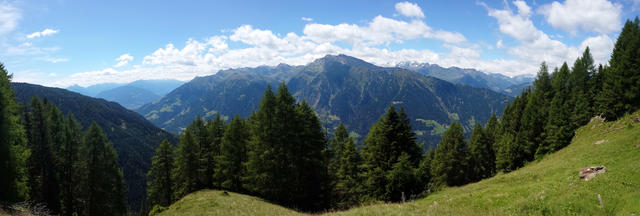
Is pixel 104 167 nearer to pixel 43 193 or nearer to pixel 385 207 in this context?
pixel 43 193

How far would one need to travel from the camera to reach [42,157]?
3862cm

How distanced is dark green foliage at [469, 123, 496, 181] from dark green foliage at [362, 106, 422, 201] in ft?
101

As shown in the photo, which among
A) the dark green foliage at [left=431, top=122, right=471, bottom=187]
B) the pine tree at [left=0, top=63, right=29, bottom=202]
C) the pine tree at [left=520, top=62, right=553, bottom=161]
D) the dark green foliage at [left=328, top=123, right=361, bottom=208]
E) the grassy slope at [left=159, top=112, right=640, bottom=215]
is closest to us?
the grassy slope at [left=159, top=112, right=640, bottom=215]

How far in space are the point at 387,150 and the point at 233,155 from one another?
2083 centimetres

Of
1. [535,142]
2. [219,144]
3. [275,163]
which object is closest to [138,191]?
[219,144]

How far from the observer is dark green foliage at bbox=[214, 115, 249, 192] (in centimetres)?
3738

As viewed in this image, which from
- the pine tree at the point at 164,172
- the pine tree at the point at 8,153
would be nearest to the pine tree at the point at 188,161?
the pine tree at the point at 164,172

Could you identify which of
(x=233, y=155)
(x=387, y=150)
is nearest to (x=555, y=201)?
(x=387, y=150)

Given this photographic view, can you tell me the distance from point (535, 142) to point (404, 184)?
3427cm

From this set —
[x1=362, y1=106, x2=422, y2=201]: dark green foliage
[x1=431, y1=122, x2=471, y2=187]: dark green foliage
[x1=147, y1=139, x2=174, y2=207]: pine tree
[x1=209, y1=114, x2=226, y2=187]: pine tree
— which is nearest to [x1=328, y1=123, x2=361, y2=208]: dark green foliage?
[x1=362, y1=106, x2=422, y2=201]: dark green foliage

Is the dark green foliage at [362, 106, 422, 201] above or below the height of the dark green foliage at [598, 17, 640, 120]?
below

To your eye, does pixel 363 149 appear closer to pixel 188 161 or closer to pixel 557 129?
pixel 188 161

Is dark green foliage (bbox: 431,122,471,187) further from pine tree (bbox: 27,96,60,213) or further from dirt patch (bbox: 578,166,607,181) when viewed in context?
pine tree (bbox: 27,96,60,213)

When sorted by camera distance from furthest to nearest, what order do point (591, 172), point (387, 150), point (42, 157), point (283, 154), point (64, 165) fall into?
point (64, 165) → point (42, 157) → point (387, 150) → point (283, 154) → point (591, 172)
